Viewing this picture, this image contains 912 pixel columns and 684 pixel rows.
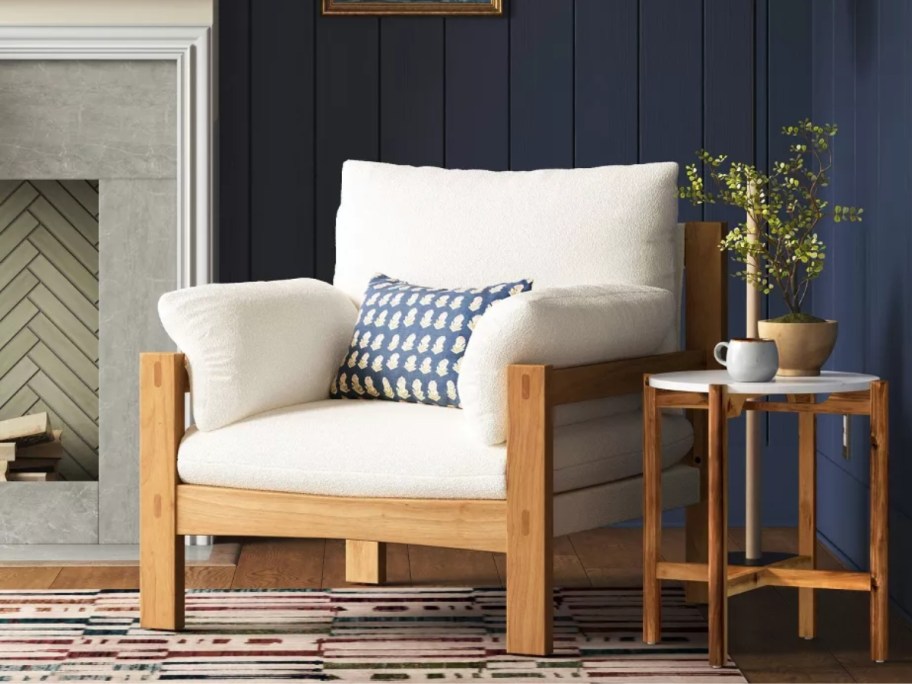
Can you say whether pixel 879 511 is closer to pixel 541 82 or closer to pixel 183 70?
pixel 541 82

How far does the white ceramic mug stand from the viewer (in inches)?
98.3

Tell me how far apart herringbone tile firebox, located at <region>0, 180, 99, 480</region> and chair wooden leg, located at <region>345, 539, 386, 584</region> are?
3.21ft

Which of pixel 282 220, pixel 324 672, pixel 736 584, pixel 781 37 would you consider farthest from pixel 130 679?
pixel 781 37

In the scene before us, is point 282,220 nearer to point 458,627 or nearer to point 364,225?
point 364,225

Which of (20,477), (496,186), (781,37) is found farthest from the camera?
(781,37)

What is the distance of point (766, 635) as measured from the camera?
2.70m

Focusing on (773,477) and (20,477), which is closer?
(20,477)

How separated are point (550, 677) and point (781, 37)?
2.16 metres

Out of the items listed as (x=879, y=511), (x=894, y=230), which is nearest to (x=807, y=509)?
(x=879, y=511)

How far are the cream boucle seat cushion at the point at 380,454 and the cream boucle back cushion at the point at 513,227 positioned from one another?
365 millimetres

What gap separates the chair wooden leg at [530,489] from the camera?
2400 mm

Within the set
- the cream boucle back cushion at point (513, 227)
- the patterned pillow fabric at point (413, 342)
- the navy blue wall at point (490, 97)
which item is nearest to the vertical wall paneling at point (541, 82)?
the navy blue wall at point (490, 97)

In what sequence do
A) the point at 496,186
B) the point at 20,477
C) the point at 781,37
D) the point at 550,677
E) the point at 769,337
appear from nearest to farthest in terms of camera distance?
1. the point at 550,677
2. the point at 769,337
3. the point at 496,186
4. the point at 20,477
5. the point at 781,37

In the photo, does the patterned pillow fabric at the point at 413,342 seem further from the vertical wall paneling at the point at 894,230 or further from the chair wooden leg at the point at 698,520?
the vertical wall paneling at the point at 894,230
